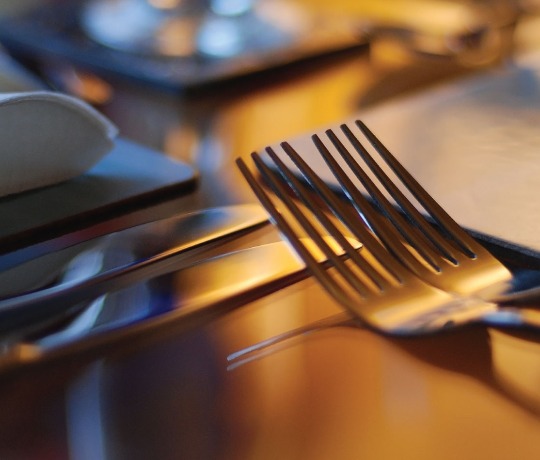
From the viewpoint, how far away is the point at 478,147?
0.45 meters

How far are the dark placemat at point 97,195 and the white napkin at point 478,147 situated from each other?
0.27 ft

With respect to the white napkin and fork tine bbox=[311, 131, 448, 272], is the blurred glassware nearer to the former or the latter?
the white napkin

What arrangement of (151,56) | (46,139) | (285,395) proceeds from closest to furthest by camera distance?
(285,395), (46,139), (151,56)

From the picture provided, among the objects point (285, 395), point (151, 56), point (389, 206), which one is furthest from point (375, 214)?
point (151, 56)

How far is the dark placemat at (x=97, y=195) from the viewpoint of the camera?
37 centimetres

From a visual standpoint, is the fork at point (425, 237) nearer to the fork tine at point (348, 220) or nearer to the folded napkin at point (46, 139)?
the fork tine at point (348, 220)

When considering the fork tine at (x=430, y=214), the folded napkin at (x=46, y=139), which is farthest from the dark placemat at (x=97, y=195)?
the fork tine at (x=430, y=214)

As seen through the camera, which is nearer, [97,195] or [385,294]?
[385,294]

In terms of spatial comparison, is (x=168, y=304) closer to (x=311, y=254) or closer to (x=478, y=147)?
(x=311, y=254)

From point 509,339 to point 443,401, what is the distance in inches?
1.9

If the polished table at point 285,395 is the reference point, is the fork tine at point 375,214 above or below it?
above

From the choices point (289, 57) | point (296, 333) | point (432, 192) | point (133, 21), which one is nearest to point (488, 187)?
point (432, 192)

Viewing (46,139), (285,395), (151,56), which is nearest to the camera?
(285,395)

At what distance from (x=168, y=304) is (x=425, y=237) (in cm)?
12
